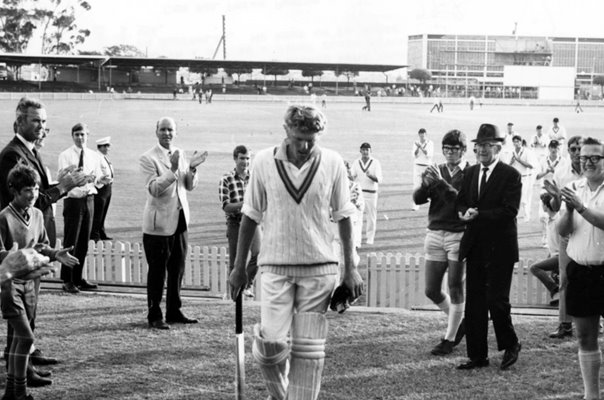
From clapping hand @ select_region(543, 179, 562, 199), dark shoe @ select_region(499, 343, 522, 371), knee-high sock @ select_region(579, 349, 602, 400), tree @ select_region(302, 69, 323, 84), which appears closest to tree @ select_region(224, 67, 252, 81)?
tree @ select_region(302, 69, 323, 84)

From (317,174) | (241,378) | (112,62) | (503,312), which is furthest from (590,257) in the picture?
(112,62)

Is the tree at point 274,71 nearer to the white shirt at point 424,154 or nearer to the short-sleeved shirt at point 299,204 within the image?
the white shirt at point 424,154

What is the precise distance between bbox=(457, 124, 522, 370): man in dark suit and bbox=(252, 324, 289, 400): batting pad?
2.25 metres

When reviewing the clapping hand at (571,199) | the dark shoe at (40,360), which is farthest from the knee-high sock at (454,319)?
the dark shoe at (40,360)

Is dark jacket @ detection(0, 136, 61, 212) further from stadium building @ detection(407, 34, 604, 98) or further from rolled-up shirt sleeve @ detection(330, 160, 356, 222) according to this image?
stadium building @ detection(407, 34, 604, 98)

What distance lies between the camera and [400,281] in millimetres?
10461

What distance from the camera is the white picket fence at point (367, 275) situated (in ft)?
34.0

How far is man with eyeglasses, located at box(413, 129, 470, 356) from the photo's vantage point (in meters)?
7.44

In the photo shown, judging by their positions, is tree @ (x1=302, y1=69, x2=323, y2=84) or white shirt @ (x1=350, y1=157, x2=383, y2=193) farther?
tree @ (x1=302, y1=69, x2=323, y2=84)

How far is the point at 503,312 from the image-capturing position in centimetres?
704

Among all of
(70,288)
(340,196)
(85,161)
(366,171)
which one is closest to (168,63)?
(366,171)

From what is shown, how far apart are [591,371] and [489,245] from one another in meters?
1.38

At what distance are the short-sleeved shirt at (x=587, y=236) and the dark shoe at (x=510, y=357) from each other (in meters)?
1.31

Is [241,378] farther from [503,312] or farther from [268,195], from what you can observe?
[503,312]
